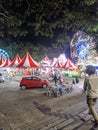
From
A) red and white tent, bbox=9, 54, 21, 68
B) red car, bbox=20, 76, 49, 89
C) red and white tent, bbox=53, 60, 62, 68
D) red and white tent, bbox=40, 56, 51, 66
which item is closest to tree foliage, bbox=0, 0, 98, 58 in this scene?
red and white tent, bbox=9, 54, 21, 68

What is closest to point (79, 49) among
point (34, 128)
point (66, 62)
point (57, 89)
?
point (66, 62)

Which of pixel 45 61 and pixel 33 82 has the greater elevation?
pixel 45 61

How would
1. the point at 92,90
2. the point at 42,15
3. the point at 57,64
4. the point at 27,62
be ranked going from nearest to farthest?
the point at 92,90 < the point at 42,15 < the point at 27,62 < the point at 57,64

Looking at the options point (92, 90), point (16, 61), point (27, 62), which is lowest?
point (92, 90)

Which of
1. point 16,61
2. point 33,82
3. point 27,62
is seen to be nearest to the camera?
point 27,62

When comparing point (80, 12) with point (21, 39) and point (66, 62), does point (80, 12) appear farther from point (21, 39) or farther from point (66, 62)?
point (66, 62)

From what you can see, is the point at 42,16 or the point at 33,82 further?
the point at 33,82

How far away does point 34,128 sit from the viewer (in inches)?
334

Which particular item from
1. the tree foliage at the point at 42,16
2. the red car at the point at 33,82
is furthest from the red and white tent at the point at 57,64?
the tree foliage at the point at 42,16

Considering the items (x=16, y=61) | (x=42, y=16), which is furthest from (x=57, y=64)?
(x=42, y=16)

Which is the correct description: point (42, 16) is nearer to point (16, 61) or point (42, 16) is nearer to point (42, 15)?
point (42, 15)

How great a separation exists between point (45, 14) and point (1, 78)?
2682cm

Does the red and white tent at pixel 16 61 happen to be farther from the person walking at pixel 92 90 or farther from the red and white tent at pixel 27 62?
the person walking at pixel 92 90

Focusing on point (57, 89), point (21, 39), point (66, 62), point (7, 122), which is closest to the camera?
point (7, 122)
